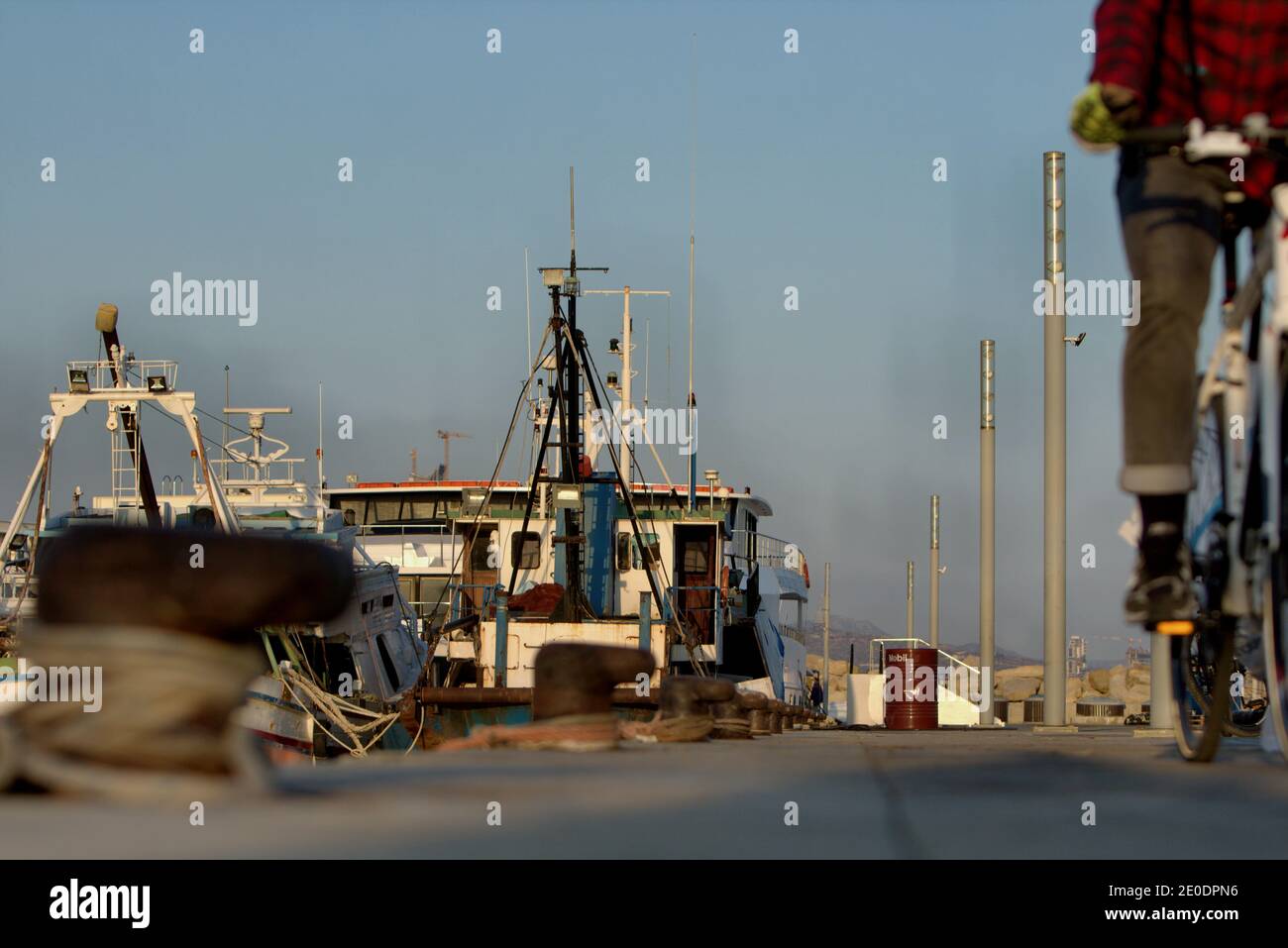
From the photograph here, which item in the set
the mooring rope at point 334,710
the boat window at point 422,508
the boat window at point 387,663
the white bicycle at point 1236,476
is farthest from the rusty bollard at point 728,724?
the boat window at point 422,508

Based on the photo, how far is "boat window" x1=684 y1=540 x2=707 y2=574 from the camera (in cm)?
3400

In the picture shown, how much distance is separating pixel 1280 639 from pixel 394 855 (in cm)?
269

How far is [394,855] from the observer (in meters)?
2.18

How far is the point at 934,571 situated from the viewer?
4272 cm

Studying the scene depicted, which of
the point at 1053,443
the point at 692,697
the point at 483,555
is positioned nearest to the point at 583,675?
the point at 692,697

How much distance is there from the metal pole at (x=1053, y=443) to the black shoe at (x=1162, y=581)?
1461cm

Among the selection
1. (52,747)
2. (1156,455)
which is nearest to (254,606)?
(52,747)

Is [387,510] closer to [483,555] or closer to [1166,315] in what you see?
[483,555]

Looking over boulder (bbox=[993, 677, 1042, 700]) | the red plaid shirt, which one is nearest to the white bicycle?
the red plaid shirt

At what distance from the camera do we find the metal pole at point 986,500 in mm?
26562

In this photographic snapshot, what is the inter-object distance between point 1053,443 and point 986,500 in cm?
788

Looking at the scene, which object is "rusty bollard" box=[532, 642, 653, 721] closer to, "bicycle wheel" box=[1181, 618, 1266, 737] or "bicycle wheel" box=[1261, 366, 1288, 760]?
"bicycle wheel" box=[1181, 618, 1266, 737]

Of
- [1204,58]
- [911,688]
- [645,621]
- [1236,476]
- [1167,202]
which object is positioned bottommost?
[911,688]
